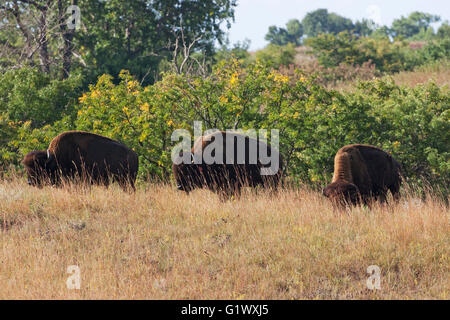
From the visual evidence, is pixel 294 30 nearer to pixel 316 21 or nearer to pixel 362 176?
pixel 316 21

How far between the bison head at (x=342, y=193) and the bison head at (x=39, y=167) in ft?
18.0

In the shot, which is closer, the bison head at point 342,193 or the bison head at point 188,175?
the bison head at point 342,193

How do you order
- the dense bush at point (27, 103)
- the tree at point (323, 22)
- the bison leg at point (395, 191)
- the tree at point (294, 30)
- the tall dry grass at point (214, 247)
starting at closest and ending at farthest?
the tall dry grass at point (214, 247) < the bison leg at point (395, 191) < the dense bush at point (27, 103) < the tree at point (294, 30) < the tree at point (323, 22)

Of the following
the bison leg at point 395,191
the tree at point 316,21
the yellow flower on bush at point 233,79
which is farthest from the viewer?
the tree at point 316,21

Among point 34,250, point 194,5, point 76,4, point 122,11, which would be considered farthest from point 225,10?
point 34,250

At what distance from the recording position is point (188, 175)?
1047 centimetres

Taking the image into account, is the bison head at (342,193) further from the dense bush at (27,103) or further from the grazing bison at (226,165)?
the dense bush at (27,103)

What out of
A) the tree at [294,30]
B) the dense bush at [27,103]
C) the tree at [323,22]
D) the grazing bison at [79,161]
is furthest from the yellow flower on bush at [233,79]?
the tree at [323,22]

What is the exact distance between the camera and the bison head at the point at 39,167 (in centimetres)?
1048

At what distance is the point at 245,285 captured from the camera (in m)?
6.40

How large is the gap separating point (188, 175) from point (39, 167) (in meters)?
2.97

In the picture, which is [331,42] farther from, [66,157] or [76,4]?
[66,157]

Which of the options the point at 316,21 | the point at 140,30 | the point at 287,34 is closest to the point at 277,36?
the point at 287,34

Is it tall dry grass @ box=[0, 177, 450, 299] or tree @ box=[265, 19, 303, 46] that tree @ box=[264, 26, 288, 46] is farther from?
tall dry grass @ box=[0, 177, 450, 299]
